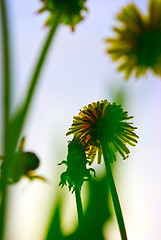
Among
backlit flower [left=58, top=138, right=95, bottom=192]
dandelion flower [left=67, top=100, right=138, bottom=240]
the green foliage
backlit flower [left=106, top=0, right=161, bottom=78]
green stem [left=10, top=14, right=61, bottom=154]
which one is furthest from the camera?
backlit flower [left=106, top=0, right=161, bottom=78]

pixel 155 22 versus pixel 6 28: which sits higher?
pixel 155 22

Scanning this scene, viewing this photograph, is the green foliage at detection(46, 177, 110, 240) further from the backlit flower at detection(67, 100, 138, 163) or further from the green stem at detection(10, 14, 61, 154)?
the backlit flower at detection(67, 100, 138, 163)

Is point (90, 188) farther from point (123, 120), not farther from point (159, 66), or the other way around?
point (159, 66)

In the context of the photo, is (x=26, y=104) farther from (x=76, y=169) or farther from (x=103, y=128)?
(x=103, y=128)

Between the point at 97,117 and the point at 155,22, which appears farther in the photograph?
the point at 155,22

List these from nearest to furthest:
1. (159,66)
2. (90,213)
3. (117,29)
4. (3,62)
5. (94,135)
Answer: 1. (90,213)
2. (3,62)
3. (94,135)
4. (159,66)
5. (117,29)

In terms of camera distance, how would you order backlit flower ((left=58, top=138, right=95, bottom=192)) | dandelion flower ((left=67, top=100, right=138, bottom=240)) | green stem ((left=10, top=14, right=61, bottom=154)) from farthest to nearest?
dandelion flower ((left=67, top=100, right=138, bottom=240)) → backlit flower ((left=58, top=138, right=95, bottom=192)) → green stem ((left=10, top=14, right=61, bottom=154))

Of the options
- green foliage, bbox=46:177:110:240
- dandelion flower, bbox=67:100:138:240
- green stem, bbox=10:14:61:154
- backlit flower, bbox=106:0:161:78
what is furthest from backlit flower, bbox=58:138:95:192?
backlit flower, bbox=106:0:161:78

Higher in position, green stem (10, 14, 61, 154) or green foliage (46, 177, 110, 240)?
green stem (10, 14, 61, 154)

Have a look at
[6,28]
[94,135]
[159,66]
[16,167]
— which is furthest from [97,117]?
[159,66]
